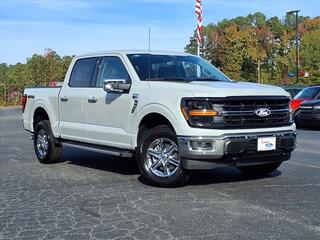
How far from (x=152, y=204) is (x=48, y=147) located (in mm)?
3975

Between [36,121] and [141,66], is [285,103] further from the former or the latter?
[36,121]

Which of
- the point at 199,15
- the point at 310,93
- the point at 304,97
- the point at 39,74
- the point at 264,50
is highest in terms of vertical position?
the point at 264,50

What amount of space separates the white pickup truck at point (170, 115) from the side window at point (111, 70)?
16 mm

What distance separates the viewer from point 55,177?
8141mm

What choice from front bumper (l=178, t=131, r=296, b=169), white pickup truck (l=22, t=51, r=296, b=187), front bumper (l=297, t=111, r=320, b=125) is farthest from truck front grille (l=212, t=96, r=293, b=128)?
front bumper (l=297, t=111, r=320, b=125)

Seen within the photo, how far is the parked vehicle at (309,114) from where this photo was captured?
17.3m

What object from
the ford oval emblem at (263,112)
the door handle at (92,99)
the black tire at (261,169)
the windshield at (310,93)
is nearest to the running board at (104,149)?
the door handle at (92,99)

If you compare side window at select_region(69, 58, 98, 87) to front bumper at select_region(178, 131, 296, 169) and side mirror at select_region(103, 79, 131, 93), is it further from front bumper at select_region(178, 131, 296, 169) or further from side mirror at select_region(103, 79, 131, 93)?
front bumper at select_region(178, 131, 296, 169)

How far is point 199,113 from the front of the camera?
6.58 metres

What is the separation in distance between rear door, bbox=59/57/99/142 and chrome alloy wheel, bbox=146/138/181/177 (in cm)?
163

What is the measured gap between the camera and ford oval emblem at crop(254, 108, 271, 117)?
6.86m

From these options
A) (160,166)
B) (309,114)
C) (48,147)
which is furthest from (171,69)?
(309,114)

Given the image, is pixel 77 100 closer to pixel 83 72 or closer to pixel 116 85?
pixel 83 72

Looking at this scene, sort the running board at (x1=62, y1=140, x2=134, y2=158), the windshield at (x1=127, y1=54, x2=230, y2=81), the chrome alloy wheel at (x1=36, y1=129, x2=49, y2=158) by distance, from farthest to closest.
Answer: the chrome alloy wheel at (x1=36, y1=129, x2=49, y2=158)
the windshield at (x1=127, y1=54, x2=230, y2=81)
the running board at (x1=62, y1=140, x2=134, y2=158)
